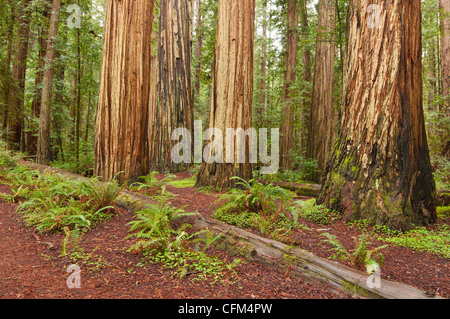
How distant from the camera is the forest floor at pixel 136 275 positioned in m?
2.09

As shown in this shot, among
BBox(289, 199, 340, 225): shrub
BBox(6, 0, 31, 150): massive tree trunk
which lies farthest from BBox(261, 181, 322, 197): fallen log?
BBox(6, 0, 31, 150): massive tree trunk

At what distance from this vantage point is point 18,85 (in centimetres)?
1228

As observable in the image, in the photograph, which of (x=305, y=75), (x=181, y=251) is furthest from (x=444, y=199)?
(x=305, y=75)

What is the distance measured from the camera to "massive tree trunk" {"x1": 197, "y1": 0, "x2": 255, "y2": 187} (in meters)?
5.98

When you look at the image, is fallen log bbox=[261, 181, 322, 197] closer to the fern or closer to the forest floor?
the forest floor

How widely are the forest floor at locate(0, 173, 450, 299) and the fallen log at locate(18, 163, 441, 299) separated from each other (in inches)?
3.0

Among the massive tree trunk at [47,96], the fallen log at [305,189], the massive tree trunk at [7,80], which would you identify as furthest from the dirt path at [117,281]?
the massive tree trunk at [7,80]

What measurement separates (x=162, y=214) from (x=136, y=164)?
260cm

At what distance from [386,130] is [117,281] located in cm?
397

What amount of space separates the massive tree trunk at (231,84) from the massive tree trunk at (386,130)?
7.92 feet

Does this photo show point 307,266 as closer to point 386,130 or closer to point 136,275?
point 136,275

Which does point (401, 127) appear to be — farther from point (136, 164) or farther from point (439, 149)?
point (439, 149)

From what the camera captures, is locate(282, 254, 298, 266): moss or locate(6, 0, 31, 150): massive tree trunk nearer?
locate(282, 254, 298, 266): moss
